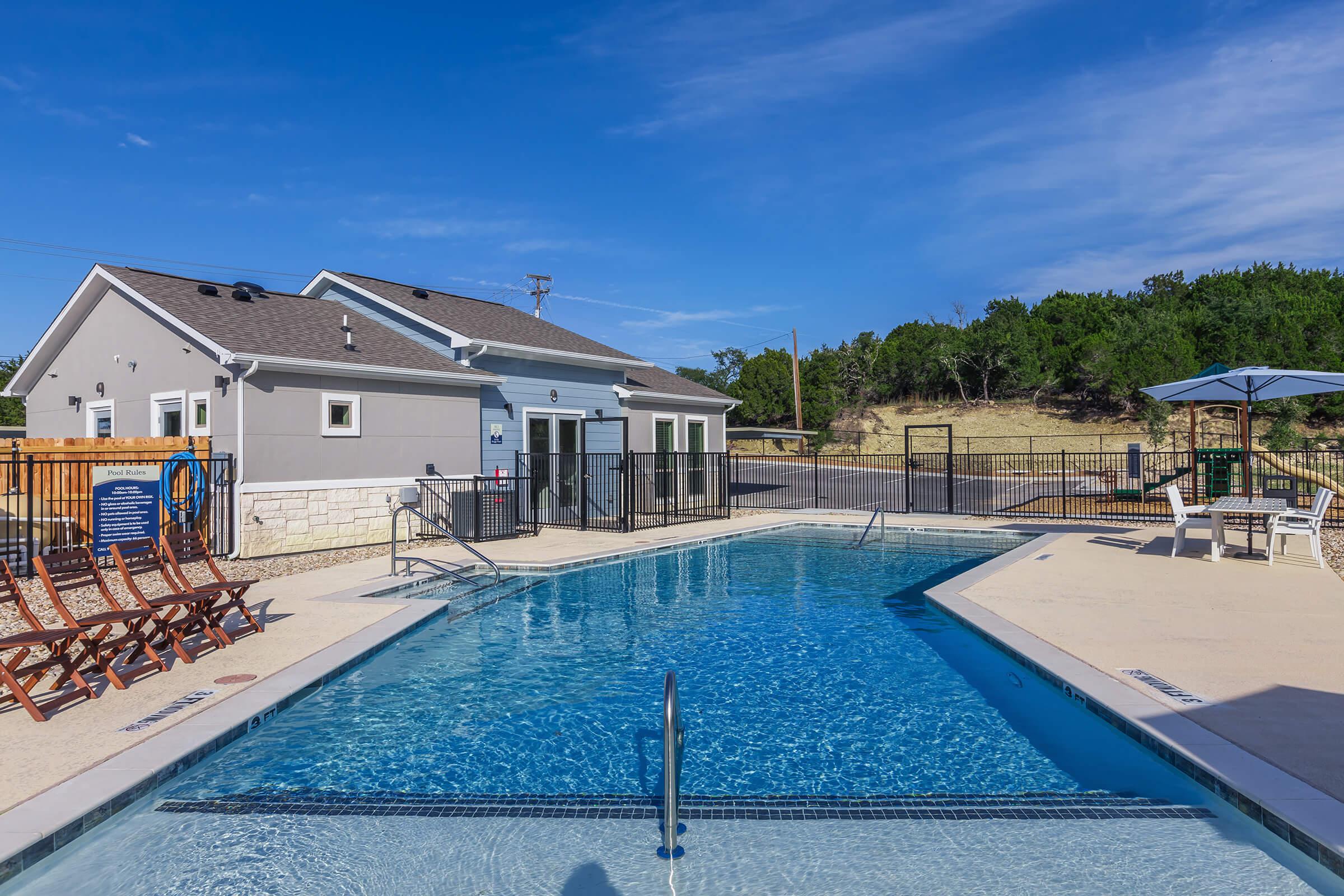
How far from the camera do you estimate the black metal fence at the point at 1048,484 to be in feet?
60.8

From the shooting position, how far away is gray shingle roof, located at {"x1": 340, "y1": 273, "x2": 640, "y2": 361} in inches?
709

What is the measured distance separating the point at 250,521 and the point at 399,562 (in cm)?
274

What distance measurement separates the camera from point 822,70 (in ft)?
58.4

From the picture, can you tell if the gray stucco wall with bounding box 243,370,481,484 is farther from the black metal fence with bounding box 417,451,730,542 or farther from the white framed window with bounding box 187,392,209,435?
the white framed window with bounding box 187,392,209,435

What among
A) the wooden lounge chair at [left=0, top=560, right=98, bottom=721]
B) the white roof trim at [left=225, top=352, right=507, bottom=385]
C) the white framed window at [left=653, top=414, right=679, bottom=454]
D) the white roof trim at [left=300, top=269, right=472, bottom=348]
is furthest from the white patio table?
the white roof trim at [left=300, top=269, right=472, bottom=348]

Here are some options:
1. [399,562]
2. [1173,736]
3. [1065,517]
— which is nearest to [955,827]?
[1173,736]

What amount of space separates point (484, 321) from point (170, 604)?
1396 centimetres

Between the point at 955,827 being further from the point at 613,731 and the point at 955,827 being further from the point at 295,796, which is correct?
the point at 295,796

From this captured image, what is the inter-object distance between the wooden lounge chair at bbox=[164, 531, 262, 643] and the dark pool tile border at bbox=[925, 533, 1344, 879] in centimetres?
651

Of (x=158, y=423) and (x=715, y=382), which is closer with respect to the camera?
(x=158, y=423)

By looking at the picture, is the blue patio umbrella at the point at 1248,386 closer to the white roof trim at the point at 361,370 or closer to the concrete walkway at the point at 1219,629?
the concrete walkway at the point at 1219,629

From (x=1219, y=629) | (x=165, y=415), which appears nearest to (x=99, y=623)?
(x=1219, y=629)

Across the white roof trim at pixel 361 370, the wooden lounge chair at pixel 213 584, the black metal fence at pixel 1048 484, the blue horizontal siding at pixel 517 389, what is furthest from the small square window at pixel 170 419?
the black metal fence at pixel 1048 484

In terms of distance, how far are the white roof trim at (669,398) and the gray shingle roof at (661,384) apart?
53 mm
